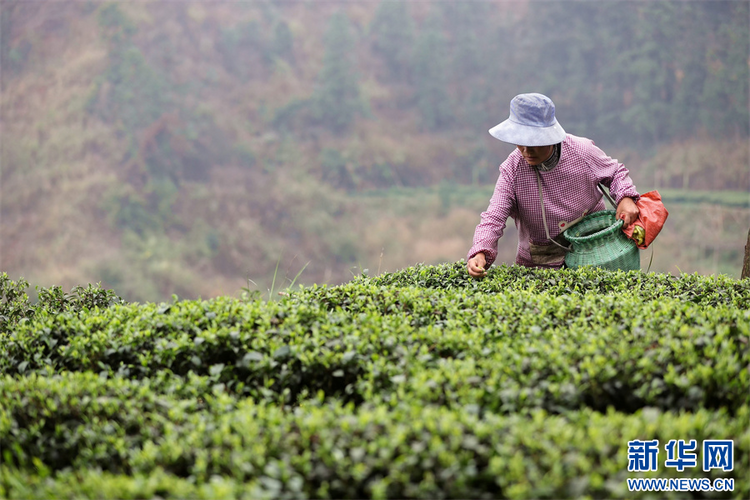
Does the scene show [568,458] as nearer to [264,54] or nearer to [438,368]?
[438,368]

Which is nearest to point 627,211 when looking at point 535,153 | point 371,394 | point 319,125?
point 535,153

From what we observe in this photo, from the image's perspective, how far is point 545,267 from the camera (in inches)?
168

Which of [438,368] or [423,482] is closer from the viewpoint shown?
[423,482]

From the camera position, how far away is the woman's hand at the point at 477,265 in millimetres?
3688

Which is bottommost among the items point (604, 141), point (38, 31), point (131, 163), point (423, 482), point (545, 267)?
point (423, 482)

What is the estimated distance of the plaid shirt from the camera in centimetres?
394

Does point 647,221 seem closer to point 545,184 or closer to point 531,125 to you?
Result: point 545,184

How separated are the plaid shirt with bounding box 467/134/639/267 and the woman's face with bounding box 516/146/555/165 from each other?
8 cm

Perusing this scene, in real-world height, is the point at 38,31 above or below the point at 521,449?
above

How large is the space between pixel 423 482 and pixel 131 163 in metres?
32.9

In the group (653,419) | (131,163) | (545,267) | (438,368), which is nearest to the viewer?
(653,419)

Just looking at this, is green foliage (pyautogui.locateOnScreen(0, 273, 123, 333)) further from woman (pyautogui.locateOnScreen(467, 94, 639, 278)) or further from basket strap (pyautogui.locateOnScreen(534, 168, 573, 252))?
basket strap (pyautogui.locateOnScreen(534, 168, 573, 252))

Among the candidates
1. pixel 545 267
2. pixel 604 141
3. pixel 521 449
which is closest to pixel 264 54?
pixel 604 141

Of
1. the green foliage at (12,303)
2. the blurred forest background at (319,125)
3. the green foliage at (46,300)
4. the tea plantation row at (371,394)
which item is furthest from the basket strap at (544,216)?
the blurred forest background at (319,125)
